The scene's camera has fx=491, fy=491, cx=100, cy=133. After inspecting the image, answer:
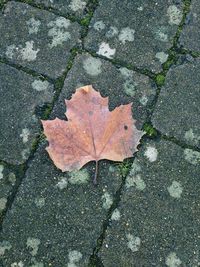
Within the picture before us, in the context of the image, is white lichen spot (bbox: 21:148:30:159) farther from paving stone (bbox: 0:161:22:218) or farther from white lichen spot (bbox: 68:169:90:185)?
white lichen spot (bbox: 68:169:90:185)

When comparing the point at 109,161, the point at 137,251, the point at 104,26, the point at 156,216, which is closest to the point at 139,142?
the point at 109,161

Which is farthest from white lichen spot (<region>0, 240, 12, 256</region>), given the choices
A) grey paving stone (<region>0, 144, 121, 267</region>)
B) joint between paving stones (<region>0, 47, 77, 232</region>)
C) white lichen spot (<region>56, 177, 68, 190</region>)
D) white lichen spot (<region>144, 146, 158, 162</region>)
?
white lichen spot (<region>144, 146, 158, 162</region>)

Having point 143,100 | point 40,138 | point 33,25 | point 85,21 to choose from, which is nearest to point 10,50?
point 33,25

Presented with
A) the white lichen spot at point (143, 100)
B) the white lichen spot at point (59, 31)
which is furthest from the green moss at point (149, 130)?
the white lichen spot at point (59, 31)

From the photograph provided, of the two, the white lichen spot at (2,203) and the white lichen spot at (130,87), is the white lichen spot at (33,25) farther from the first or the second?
the white lichen spot at (2,203)

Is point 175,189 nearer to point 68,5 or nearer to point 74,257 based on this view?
point 74,257

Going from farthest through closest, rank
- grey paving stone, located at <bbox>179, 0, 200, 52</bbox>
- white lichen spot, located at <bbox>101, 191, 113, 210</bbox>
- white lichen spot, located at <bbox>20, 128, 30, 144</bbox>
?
grey paving stone, located at <bbox>179, 0, 200, 52</bbox>
white lichen spot, located at <bbox>20, 128, 30, 144</bbox>
white lichen spot, located at <bbox>101, 191, 113, 210</bbox>
